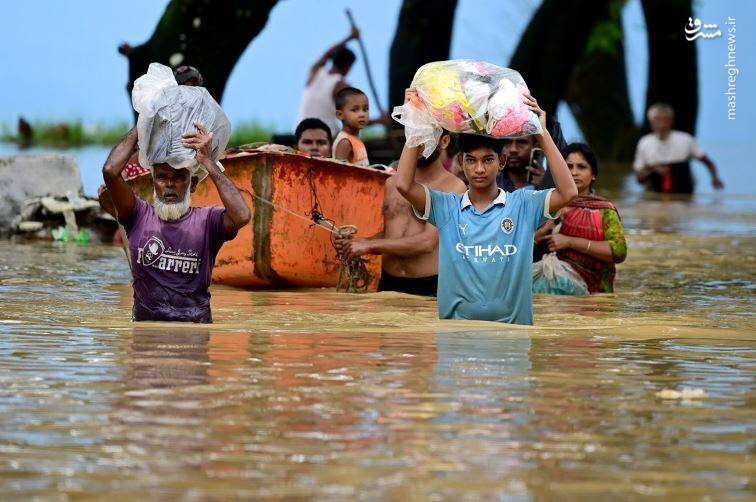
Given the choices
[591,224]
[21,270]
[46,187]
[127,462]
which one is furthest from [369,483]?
[46,187]

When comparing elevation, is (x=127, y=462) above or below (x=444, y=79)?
below

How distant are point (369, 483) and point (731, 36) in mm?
13843

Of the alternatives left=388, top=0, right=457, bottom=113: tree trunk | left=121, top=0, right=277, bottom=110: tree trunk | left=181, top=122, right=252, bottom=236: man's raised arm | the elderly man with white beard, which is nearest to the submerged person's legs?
the elderly man with white beard

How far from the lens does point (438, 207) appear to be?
7.71 meters

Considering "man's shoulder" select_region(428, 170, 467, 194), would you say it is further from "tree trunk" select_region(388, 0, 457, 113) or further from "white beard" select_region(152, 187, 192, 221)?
"tree trunk" select_region(388, 0, 457, 113)

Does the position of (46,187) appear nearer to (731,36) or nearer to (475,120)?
(731,36)

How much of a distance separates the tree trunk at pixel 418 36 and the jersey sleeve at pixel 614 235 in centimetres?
1392

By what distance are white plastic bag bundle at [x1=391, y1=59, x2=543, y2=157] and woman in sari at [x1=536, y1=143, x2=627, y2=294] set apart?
2.29 m

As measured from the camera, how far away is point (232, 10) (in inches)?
664

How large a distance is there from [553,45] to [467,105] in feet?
59.8

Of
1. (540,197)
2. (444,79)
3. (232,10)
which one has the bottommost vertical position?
(540,197)

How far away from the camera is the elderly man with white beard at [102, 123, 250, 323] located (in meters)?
7.28

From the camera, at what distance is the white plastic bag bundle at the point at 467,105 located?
7.51 meters

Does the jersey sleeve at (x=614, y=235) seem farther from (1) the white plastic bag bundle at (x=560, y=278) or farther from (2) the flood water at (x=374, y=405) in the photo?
(2) the flood water at (x=374, y=405)
